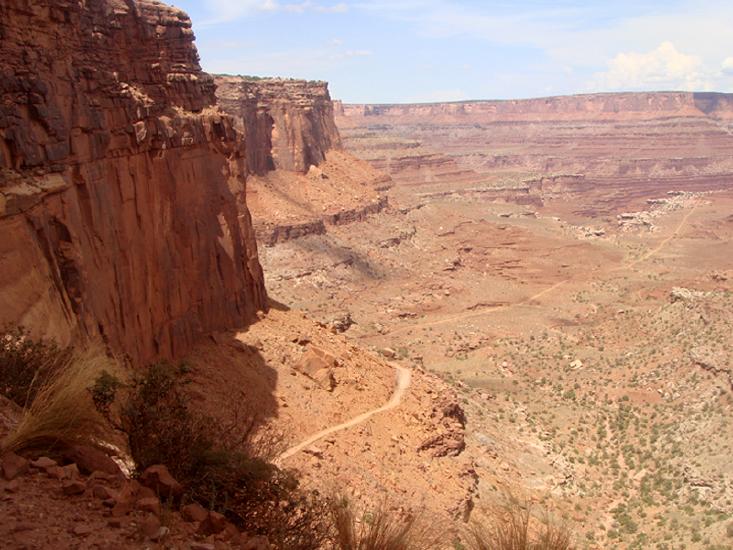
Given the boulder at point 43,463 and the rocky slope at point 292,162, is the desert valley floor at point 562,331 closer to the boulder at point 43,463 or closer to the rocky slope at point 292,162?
the rocky slope at point 292,162

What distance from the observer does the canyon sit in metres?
15.3

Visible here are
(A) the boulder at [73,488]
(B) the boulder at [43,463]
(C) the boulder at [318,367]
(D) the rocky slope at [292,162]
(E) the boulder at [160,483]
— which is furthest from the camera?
(D) the rocky slope at [292,162]

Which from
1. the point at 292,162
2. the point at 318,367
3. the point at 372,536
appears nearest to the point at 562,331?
the point at 318,367

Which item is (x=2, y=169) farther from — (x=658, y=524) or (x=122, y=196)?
(x=658, y=524)

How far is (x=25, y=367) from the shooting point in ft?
34.6

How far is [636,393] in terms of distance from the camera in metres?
35.5

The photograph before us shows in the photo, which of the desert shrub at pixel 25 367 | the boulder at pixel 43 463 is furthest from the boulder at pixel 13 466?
the desert shrub at pixel 25 367

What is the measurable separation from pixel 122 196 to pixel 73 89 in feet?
10.4

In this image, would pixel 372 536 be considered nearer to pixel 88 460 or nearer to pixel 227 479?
pixel 227 479

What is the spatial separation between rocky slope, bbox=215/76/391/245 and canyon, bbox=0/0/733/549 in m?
0.55

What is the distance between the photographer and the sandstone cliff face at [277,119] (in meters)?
66.5

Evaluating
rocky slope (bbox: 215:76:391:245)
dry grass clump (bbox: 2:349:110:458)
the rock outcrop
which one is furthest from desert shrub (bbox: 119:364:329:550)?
the rock outcrop

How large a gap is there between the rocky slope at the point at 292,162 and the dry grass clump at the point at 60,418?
170ft

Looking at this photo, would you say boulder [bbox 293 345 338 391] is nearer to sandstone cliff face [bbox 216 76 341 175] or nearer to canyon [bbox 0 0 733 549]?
canyon [bbox 0 0 733 549]
